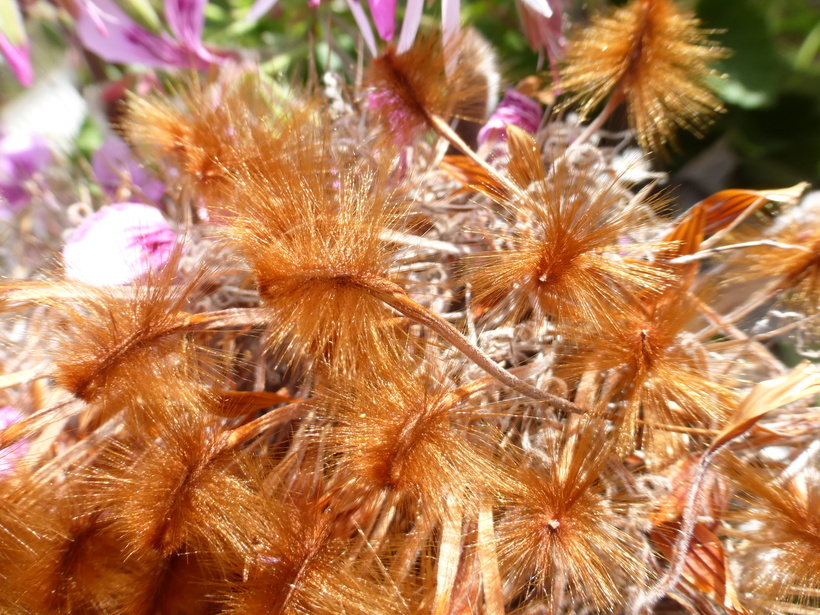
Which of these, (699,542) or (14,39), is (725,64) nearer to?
(699,542)

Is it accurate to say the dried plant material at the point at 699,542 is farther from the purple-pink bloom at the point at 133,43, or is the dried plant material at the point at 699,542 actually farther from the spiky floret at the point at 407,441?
the purple-pink bloom at the point at 133,43

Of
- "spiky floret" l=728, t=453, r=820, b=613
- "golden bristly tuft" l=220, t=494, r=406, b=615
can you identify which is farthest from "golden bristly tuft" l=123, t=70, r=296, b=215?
"spiky floret" l=728, t=453, r=820, b=613

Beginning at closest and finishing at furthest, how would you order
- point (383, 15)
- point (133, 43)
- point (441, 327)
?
1. point (441, 327)
2. point (383, 15)
3. point (133, 43)

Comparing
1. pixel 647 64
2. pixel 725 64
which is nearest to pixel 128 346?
pixel 647 64

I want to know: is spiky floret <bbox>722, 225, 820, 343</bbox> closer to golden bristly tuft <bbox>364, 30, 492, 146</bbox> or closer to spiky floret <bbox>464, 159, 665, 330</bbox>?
spiky floret <bbox>464, 159, 665, 330</bbox>

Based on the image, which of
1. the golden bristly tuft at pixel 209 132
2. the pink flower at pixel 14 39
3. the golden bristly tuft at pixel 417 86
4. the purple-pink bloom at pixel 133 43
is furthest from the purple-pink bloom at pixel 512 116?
the pink flower at pixel 14 39
